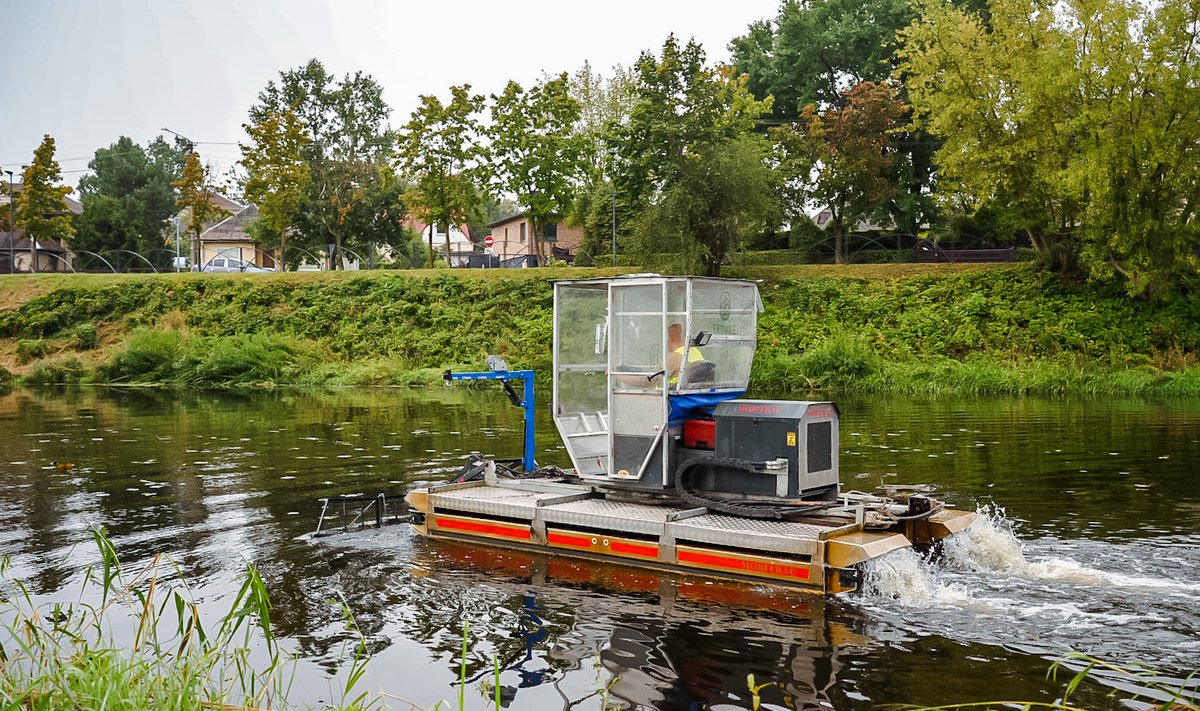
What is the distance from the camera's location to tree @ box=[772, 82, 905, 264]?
40.7 metres

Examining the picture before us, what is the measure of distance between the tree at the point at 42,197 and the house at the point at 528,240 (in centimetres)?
2150

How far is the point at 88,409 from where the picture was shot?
28.3m

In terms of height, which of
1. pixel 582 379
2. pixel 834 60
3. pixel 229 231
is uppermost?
pixel 834 60

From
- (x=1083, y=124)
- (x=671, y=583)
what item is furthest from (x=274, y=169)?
(x=671, y=583)

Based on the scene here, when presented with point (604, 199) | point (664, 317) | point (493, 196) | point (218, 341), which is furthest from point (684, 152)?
point (664, 317)

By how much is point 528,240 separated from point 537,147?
18.4 meters

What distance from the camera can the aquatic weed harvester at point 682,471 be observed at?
9812 millimetres

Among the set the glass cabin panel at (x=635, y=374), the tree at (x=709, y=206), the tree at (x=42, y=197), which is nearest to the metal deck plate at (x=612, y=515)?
the glass cabin panel at (x=635, y=374)

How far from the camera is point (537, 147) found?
4519 centimetres

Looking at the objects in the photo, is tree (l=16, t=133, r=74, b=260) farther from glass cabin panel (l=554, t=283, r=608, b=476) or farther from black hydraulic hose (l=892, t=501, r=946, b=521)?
black hydraulic hose (l=892, t=501, r=946, b=521)

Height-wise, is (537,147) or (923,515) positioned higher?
(537,147)

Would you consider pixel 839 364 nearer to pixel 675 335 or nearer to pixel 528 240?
pixel 675 335

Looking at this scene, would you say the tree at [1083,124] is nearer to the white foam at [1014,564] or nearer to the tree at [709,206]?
the tree at [709,206]

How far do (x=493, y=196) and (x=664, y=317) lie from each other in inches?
1455
